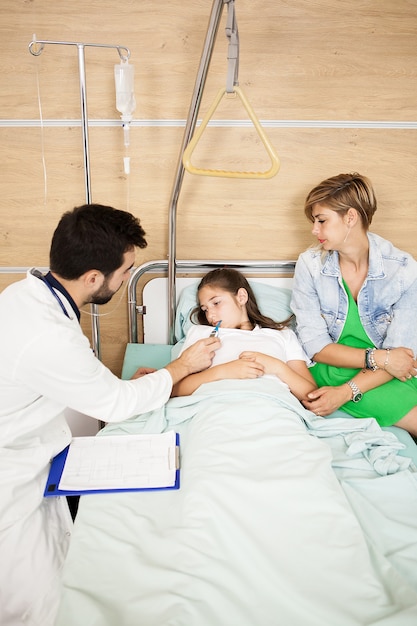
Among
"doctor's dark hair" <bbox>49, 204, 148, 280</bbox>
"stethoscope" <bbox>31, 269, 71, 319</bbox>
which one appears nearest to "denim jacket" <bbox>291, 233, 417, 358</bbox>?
"doctor's dark hair" <bbox>49, 204, 148, 280</bbox>

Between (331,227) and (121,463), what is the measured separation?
1.16m

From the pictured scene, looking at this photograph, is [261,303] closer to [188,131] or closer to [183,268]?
[183,268]

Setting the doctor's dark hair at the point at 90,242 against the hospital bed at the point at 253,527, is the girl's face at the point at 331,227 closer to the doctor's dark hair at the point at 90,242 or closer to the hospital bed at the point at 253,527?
the hospital bed at the point at 253,527

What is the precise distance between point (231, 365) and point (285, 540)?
2.37 feet

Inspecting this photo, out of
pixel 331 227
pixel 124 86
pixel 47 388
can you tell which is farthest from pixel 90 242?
pixel 331 227

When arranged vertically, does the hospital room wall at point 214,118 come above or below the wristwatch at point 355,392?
above

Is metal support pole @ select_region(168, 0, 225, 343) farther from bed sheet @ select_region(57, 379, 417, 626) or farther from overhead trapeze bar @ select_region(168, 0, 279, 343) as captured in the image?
bed sheet @ select_region(57, 379, 417, 626)

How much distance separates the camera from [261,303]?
7.67ft

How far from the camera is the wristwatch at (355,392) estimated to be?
201 centimetres

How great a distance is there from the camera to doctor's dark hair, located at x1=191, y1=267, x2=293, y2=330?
2195 mm

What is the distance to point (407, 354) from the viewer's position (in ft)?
6.66

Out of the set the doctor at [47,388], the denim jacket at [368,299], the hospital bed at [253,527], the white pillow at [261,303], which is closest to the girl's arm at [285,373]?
the hospital bed at [253,527]

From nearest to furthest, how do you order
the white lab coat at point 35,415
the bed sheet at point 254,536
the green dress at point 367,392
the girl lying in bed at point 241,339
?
1. the bed sheet at point 254,536
2. the white lab coat at point 35,415
3. the girl lying in bed at point 241,339
4. the green dress at point 367,392

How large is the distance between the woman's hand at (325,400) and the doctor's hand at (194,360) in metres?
0.39
